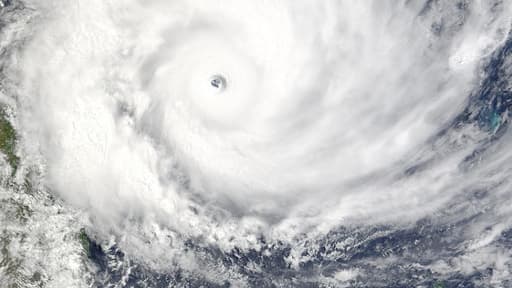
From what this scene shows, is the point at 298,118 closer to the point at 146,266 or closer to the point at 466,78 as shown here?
the point at 466,78

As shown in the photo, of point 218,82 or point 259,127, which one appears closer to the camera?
point 218,82

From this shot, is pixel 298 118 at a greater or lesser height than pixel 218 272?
greater

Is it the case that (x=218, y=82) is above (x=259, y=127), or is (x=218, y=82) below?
above

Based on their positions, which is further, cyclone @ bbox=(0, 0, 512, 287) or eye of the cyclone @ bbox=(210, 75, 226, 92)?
eye of the cyclone @ bbox=(210, 75, 226, 92)

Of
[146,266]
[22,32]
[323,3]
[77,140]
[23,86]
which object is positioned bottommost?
[146,266]

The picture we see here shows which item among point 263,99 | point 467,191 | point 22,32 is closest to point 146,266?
point 263,99
